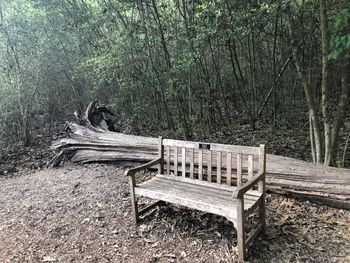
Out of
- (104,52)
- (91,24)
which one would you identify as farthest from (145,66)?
(91,24)

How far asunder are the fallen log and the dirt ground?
13 cm

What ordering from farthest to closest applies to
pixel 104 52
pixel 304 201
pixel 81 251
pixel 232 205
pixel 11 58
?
1. pixel 11 58
2. pixel 104 52
3. pixel 304 201
4. pixel 81 251
5. pixel 232 205

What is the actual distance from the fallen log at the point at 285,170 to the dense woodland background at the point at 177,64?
155 cm

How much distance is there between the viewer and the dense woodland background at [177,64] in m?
5.74

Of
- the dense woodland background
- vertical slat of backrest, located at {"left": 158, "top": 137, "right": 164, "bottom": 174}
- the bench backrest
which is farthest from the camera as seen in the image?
the dense woodland background

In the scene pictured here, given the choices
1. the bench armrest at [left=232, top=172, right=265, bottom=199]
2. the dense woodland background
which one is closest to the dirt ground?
the bench armrest at [left=232, top=172, right=265, bottom=199]

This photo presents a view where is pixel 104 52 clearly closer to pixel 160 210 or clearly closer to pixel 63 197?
pixel 63 197

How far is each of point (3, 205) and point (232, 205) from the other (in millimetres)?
3444

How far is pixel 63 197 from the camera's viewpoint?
4.45 metres

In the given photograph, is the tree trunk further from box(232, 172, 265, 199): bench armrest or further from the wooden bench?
box(232, 172, 265, 199): bench armrest

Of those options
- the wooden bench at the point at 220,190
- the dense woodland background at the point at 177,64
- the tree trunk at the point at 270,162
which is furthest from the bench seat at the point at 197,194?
the dense woodland background at the point at 177,64

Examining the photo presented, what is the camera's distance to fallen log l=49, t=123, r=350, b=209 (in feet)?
11.0

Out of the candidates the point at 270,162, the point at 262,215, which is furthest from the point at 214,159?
the point at 262,215

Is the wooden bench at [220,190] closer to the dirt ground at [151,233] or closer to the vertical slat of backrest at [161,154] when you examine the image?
the vertical slat of backrest at [161,154]
